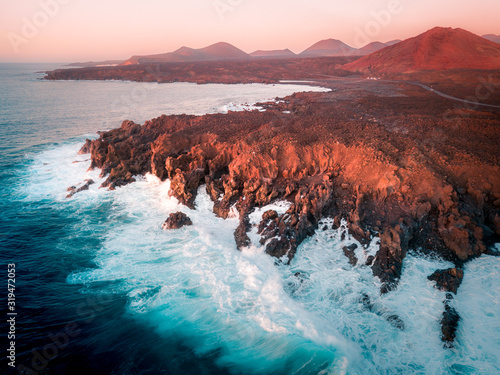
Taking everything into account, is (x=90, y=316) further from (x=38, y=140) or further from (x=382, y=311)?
(x=38, y=140)

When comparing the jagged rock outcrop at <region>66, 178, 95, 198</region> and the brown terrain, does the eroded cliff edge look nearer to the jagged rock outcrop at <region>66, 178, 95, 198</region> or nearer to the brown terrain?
the brown terrain

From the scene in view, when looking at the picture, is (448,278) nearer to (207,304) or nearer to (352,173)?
(352,173)

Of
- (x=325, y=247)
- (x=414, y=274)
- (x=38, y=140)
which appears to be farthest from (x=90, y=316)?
(x=38, y=140)

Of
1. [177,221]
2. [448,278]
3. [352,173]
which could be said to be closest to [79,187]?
[177,221]

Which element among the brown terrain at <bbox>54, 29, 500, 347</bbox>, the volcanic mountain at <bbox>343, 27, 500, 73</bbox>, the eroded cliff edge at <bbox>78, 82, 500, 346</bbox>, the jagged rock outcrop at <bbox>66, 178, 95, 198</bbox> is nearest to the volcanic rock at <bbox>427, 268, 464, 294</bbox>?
the brown terrain at <bbox>54, 29, 500, 347</bbox>

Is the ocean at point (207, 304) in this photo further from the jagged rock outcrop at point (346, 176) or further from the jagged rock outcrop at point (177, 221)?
the jagged rock outcrop at point (346, 176)

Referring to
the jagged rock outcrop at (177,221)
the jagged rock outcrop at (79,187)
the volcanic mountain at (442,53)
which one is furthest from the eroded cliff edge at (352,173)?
the volcanic mountain at (442,53)
